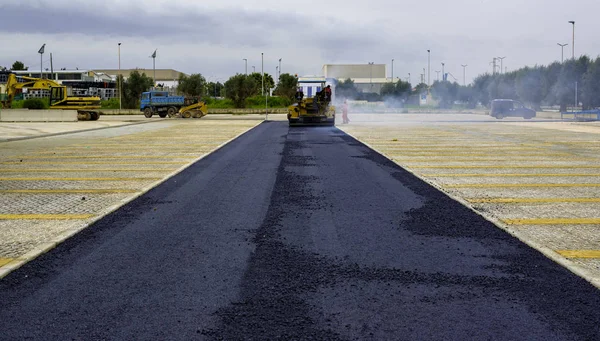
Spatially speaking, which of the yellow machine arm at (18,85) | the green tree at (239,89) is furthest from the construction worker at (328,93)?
the green tree at (239,89)

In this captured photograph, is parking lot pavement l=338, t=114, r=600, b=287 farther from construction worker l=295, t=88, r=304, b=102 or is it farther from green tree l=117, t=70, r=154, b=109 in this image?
green tree l=117, t=70, r=154, b=109

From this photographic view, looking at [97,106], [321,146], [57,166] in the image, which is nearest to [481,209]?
[57,166]

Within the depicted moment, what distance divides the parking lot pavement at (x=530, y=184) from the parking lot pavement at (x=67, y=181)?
573cm

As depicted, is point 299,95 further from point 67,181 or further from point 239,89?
point 239,89

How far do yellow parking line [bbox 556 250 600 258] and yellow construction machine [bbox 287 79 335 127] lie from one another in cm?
3019

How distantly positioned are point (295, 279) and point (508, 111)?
2050 inches

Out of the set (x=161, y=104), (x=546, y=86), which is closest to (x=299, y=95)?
(x=161, y=104)

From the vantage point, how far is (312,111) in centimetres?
3731

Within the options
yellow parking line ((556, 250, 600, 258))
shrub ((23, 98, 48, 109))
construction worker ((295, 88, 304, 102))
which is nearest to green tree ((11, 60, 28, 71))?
shrub ((23, 98, 48, 109))

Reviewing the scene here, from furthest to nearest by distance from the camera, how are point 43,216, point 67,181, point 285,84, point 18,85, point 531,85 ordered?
point 285,84 → point 531,85 → point 18,85 → point 67,181 → point 43,216

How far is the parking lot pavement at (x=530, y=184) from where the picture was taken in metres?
7.64

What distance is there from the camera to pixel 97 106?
4722 cm

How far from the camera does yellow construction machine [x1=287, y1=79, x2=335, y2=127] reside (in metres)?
37.0

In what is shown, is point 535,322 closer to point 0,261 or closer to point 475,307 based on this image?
point 475,307
